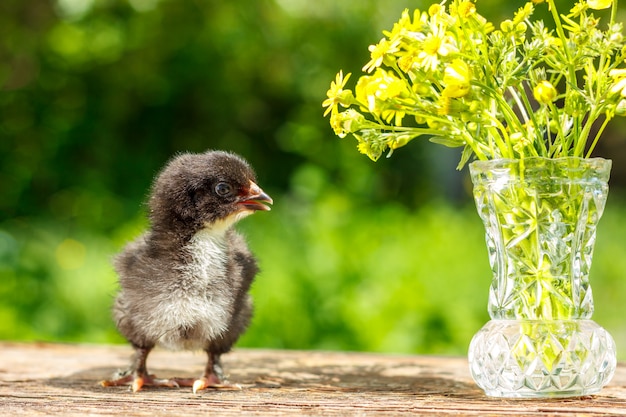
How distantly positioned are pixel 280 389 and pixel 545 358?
73cm

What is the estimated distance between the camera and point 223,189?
2408 mm

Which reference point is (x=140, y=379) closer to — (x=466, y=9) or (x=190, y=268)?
(x=190, y=268)

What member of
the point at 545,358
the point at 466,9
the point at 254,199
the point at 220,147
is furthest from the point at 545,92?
the point at 220,147

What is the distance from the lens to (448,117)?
223cm

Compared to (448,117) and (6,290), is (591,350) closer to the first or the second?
(448,117)

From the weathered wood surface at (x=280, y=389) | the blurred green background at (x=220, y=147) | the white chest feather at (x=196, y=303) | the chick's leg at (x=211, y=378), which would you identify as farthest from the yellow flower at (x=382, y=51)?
the blurred green background at (x=220, y=147)

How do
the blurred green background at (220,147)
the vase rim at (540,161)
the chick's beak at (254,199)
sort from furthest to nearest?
the blurred green background at (220,147), the chick's beak at (254,199), the vase rim at (540,161)

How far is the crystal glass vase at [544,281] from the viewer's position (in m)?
2.12

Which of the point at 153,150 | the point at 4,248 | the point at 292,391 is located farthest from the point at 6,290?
the point at 292,391

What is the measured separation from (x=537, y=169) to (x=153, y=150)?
19.7 ft

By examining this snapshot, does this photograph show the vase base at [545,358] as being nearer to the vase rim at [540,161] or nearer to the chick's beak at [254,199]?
the vase rim at [540,161]

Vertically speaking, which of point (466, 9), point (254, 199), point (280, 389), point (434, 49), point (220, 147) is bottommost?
point (280, 389)

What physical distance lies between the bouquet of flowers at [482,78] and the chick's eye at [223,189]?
1.36 feet

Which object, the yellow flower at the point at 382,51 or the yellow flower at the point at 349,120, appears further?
the yellow flower at the point at 349,120
